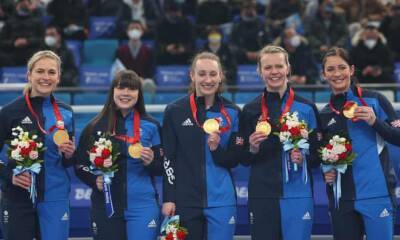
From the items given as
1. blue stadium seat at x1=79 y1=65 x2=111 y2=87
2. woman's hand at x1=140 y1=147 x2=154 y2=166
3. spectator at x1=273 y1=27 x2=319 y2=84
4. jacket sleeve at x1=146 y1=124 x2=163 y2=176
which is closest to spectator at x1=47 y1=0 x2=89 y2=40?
blue stadium seat at x1=79 y1=65 x2=111 y2=87

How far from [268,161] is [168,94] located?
3661 millimetres

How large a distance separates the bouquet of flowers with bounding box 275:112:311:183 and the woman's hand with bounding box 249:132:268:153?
15 centimetres

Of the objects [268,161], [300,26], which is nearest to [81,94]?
[268,161]

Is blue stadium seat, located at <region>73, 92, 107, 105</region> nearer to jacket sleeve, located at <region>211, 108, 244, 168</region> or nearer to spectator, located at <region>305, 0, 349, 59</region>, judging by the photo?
jacket sleeve, located at <region>211, 108, 244, 168</region>

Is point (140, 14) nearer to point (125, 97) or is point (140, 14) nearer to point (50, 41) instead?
point (50, 41)

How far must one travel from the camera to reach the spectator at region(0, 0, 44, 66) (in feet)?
45.2

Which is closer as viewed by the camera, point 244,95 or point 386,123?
point 386,123

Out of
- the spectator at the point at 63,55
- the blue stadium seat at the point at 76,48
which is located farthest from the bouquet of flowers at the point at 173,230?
the blue stadium seat at the point at 76,48

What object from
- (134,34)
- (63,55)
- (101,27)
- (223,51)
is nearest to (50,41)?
(63,55)

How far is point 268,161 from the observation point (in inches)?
292

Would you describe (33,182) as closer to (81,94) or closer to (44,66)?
(44,66)

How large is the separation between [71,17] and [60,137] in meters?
8.25

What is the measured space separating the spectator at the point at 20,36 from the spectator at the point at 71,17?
86 centimetres

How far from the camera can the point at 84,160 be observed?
751 cm
